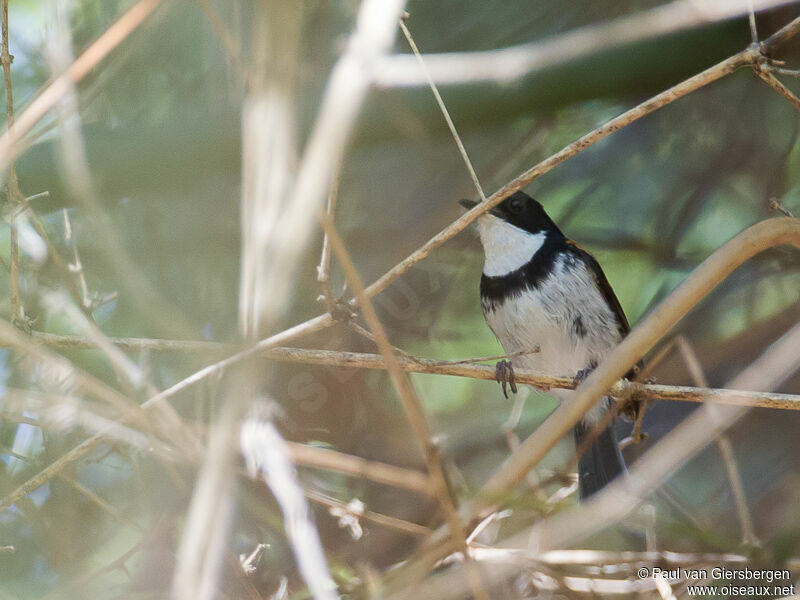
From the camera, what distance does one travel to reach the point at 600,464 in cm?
317

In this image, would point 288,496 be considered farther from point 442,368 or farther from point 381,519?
point 381,519

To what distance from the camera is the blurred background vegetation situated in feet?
10.9

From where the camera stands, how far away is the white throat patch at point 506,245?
3.41 meters

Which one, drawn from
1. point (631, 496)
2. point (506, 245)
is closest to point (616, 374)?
point (631, 496)

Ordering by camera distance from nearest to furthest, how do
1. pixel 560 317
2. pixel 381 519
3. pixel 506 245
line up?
pixel 381 519
pixel 560 317
pixel 506 245

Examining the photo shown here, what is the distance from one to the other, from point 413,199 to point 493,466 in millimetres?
1303

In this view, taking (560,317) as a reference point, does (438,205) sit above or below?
above

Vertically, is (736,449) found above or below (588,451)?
below

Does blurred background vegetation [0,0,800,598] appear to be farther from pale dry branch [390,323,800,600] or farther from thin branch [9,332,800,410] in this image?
pale dry branch [390,323,800,600]

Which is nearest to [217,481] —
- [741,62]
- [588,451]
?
[741,62]

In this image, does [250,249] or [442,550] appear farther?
[442,550]

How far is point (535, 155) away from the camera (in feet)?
12.2

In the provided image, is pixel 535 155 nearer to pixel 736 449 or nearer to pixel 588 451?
pixel 588 451

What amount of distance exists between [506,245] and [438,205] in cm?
53
